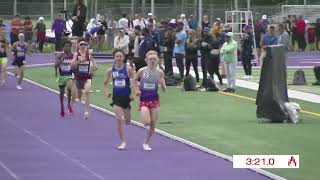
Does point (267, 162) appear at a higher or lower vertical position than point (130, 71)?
lower

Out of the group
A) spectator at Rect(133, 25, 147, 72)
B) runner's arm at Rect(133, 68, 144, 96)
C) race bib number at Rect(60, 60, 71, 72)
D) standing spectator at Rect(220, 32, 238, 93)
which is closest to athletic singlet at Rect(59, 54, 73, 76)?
race bib number at Rect(60, 60, 71, 72)

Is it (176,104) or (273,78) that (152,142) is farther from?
(176,104)

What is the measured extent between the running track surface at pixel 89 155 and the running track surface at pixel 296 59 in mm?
22529

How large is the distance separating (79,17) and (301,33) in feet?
82.0

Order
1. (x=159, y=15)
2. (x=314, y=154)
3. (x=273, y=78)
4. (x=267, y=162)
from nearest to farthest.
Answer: (x=267, y=162) → (x=314, y=154) → (x=273, y=78) → (x=159, y=15)

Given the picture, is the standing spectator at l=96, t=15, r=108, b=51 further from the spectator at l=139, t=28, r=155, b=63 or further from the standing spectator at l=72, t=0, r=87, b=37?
the spectator at l=139, t=28, r=155, b=63

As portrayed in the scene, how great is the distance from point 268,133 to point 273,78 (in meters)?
2.54

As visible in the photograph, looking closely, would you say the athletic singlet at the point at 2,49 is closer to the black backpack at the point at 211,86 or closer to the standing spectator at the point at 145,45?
the standing spectator at the point at 145,45

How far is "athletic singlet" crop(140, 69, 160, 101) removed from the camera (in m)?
15.2

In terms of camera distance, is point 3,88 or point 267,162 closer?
point 267,162

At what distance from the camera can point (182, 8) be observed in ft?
185

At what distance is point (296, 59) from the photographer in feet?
151

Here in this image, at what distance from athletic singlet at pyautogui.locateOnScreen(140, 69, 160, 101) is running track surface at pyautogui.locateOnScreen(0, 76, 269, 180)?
958 mm

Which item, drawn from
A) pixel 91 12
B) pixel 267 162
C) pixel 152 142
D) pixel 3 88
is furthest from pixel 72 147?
pixel 91 12
